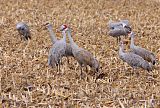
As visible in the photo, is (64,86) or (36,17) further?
(36,17)

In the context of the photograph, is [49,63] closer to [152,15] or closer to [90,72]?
[90,72]

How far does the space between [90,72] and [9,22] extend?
6749mm

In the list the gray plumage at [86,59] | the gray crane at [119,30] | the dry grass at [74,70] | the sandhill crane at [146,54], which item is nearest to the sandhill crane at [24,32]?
the dry grass at [74,70]

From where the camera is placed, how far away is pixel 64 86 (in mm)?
7508

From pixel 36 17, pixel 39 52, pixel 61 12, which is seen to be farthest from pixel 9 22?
pixel 39 52

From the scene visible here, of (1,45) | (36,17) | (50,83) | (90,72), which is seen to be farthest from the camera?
(36,17)

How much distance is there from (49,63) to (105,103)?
88.4 inches

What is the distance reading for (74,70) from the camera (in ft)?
28.6

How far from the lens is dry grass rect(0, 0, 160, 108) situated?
683 cm

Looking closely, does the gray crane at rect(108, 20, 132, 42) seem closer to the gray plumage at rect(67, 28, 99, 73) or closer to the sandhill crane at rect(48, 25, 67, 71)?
the sandhill crane at rect(48, 25, 67, 71)

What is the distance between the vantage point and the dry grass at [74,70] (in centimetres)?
683

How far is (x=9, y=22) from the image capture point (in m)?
14.8

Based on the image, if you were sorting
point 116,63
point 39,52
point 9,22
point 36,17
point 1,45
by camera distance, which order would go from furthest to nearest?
point 36,17 < point 9,22 < point 1,45 < point 39,52 < point 116,63

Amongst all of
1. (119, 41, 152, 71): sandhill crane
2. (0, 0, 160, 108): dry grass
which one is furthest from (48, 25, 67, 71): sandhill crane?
(119, 41, 152, 71): sandhill crane
